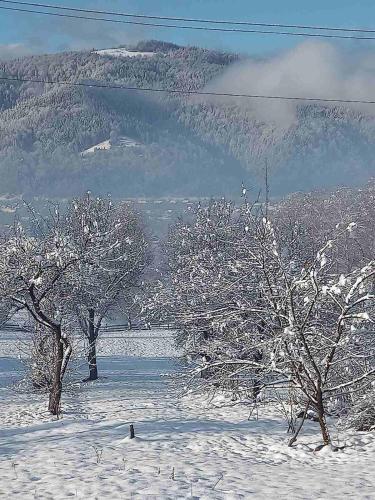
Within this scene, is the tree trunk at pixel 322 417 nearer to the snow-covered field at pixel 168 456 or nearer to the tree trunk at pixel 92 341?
the snow-covered field at pixel 168 456

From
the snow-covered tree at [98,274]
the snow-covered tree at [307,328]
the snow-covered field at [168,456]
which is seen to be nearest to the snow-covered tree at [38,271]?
the snow-covered field at [168,456]

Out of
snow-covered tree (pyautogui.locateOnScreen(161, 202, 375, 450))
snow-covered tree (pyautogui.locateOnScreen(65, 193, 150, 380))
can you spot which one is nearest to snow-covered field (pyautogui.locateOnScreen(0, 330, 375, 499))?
snow-covered tree (pyautogui.locateOnScreen(161, 202, 375, 450))

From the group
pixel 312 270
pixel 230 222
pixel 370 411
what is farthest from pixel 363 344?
pixel 230 222

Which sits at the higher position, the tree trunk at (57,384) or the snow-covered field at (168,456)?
the tree trunk at (57,384)

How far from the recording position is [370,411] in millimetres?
13789

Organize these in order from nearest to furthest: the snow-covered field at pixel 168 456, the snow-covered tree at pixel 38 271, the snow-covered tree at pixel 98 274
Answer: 1. the snow-covered field at pixel 168 456
2. the snow-covered tree at pixel 38 271
3. the snow-covered tree at pixel 98 274

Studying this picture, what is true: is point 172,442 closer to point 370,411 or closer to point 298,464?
point 298,464

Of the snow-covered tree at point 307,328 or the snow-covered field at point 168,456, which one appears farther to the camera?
the snow-covered tree at point 307,328

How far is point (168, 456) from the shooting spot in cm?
1234

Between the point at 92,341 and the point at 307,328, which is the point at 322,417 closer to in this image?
the point at 307,328

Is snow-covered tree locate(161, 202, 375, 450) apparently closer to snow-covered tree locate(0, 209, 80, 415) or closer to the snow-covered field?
the snow-covered field

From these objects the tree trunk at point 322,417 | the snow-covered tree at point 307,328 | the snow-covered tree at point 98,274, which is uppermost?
the snow-covered tree at point 98,274

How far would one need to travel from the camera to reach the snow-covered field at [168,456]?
32.7 feet

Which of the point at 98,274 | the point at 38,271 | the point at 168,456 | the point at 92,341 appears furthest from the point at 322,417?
the point at 92,341
